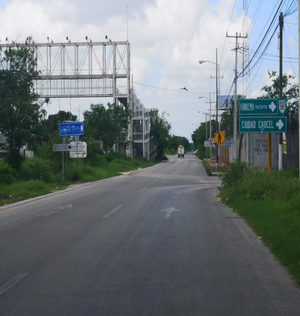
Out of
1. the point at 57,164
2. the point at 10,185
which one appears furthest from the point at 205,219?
the point at 57,164

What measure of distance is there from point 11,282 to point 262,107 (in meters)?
16.4

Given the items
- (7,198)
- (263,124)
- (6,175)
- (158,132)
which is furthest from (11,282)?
(158,132)

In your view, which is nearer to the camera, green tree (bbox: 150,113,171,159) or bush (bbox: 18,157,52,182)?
bush (bbox: 18,157,52,182)

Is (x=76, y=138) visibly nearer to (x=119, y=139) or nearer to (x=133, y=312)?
→ (x=133, y=312)

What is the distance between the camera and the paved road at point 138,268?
20.1ft

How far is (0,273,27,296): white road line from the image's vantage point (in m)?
6.88

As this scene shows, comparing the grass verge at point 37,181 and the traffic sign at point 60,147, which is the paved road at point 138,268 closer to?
the grass verge at point 37,181

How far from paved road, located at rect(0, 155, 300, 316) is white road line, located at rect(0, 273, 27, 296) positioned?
2 cm

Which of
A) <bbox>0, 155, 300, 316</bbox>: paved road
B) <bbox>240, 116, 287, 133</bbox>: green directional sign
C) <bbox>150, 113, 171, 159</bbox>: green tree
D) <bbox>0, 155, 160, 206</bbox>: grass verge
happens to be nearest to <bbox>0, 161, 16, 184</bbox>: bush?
<bbox>0, 155, 160, 206</bbox>: grass verge

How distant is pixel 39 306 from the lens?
6.11m

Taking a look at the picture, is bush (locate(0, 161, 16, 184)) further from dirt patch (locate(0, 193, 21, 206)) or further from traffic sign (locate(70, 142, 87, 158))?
traffic sign (locate(70, 142, 87, 158))

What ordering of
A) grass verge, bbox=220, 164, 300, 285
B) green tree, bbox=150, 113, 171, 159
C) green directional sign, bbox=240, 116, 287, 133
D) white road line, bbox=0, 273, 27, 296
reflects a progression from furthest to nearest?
green tree, bbox=150, 113, 171, 159, green directional sign, bbox=240, 116, 287, 133, grass verge, bbox=220, 164, 300, 285, white road line, bbox=0, 273, 27, 296

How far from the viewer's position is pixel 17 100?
1043 inches

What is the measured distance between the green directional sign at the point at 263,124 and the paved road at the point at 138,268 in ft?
25.0
